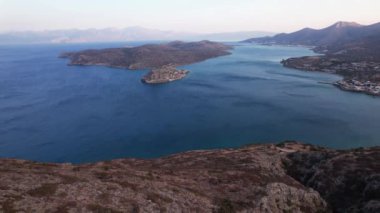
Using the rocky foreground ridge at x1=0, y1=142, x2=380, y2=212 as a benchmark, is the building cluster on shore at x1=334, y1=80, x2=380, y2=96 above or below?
Answer: below

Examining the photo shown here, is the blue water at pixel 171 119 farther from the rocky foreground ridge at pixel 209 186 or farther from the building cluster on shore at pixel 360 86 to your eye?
the rocky foreground ridge at pixel 209 186

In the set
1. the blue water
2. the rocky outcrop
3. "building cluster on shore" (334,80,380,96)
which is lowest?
the blue water

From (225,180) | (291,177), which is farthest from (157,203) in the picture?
(291,177)

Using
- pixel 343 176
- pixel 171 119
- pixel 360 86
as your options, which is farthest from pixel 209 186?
pixel 360 86

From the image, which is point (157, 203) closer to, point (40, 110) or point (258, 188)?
point (258, 188)

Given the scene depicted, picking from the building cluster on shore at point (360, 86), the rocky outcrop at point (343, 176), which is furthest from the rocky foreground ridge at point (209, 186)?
the building cluster on shore at point (360, 86)

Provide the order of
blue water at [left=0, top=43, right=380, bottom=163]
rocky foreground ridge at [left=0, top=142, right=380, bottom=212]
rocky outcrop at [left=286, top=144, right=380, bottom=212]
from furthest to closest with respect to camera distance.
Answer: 1. blue water at [left=0, top=43, right=380, bottom=163]
2. rocky outcrop at [left=286, top=144, right=380, bottom=212]
3. rocky foreground ridge at [left=0, top=142, right=380, bottom=212]

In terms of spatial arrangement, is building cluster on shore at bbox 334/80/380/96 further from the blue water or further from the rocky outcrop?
the rocky outcrop

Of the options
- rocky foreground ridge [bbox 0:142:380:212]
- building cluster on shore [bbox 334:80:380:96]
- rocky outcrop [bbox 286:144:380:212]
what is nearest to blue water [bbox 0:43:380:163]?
building cluster on shore [bbox 334:80:380:96]
